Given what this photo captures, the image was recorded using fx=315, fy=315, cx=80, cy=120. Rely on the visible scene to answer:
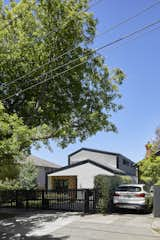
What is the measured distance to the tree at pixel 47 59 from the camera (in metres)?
15.8

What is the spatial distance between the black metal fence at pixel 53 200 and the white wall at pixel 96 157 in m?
16.8

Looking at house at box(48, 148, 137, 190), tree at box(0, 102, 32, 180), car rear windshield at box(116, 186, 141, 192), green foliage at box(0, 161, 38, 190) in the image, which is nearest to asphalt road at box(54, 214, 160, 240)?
car rear windshield at box(116, 186, 141, 192)

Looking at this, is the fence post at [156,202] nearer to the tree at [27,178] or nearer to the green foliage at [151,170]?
the green foliage at [151,170]

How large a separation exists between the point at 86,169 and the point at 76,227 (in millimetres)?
16972

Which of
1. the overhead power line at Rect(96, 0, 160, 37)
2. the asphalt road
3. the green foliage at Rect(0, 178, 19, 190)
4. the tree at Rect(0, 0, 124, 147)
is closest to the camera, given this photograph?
the overhead power line at Rect(96, 0, 160, 37)

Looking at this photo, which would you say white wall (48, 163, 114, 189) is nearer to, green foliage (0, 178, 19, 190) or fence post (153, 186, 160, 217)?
green foliage (0, 178, 19, 190)

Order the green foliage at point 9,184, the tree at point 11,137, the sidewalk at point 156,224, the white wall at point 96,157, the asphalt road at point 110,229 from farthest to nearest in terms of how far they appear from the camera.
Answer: the white wall at point 96,157, the green foliage at point 9,184, the sidewalk at point 156,224, the tree at point 11,137, the asphalt road at point 110,229

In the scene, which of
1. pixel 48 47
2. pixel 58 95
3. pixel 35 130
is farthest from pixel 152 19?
pixel 58 95

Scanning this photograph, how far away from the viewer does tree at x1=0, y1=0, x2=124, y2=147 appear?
51.8 ft

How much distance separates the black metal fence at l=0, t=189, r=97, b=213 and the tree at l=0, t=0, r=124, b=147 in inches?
128

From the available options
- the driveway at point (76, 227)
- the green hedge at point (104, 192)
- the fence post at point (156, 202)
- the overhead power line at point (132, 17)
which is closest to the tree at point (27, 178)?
the green hedge at point (104, 192)

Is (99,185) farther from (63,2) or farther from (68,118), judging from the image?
(63,2)

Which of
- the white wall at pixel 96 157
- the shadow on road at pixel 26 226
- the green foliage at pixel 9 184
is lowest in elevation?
the shadow on road at pixel 26 226

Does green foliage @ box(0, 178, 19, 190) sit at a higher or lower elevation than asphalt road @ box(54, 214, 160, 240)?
higher
